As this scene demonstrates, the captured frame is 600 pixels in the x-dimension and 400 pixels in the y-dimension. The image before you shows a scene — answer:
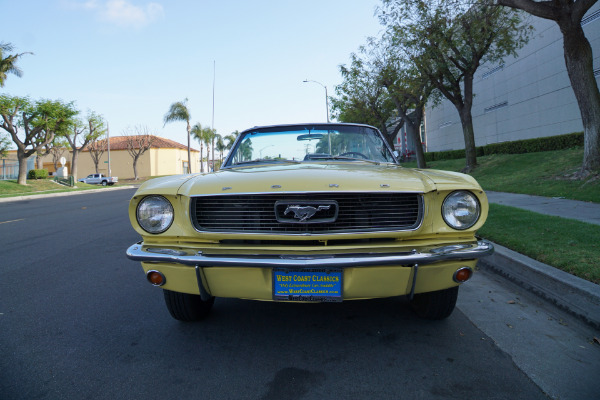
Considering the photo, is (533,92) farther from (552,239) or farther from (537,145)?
(552,239)

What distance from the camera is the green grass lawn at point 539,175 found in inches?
347

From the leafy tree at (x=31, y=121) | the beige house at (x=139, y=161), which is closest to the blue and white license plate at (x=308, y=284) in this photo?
the leafy tree at (x=31, y=121)

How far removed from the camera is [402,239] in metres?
2.37

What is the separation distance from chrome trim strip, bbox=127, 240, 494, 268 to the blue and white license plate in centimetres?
7

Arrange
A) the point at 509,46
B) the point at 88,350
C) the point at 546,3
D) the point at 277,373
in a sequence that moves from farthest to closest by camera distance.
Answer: the point at 509,46, the point at 546,3, the point at 88,350, the point at 277,373

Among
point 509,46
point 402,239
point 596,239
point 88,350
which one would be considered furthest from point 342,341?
point 509,46

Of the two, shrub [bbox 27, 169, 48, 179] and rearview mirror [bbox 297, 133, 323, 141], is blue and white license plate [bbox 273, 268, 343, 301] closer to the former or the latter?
rearview mirror [bbox 297, 133, 323, 141]

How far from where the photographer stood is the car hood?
91.1 inches

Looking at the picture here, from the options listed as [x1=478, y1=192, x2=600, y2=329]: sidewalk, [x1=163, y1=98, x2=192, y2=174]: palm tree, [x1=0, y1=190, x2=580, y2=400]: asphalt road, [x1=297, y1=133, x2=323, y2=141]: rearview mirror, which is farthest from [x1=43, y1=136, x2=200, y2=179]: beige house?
[x1=478, y1=192, x2=600, y2=329]: sidewalk

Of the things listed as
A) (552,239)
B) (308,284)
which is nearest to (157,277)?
(308,284)

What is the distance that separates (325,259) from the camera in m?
2.15

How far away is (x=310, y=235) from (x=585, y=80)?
991 centimetres

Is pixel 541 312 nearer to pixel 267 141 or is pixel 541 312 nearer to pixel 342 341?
pixel 342 341

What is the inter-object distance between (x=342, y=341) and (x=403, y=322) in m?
0.56
